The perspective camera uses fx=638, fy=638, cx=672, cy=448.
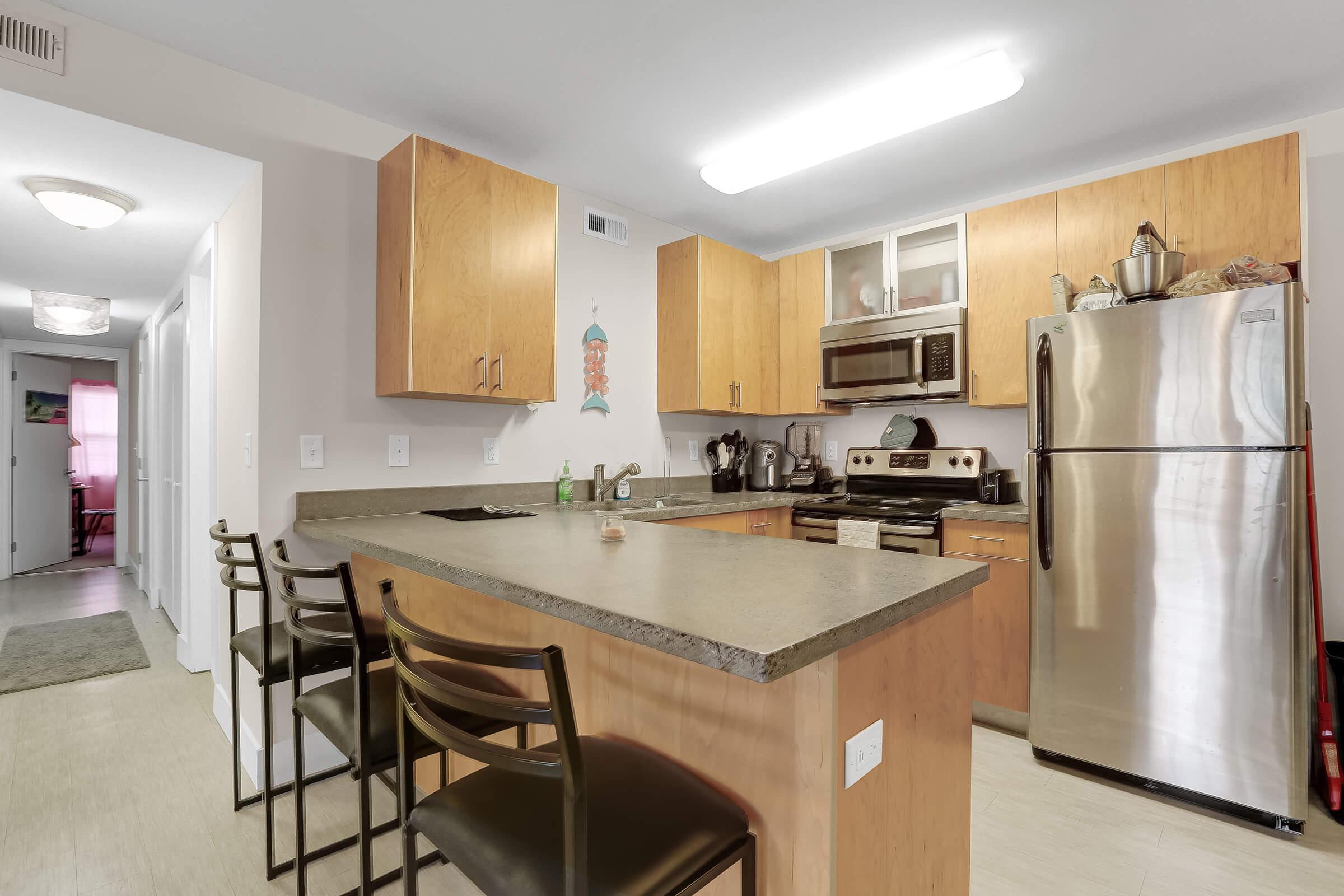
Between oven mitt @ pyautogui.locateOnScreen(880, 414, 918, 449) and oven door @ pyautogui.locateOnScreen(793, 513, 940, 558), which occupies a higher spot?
oven mitt @ pyautogui.locateOnScreen(880, 414, 918, 449)

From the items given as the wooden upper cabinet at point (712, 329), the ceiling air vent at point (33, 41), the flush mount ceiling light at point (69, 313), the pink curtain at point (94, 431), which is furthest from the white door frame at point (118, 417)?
the wooden upper cabinet at point (712, 329)

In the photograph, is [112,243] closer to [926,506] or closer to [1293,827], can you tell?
[926,506]

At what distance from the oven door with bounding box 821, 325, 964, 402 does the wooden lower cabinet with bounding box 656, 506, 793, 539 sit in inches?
29.3

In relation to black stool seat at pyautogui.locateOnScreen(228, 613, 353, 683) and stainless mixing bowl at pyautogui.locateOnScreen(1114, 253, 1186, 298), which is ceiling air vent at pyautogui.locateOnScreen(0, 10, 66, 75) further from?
stainless mixing bowl at pyautogui.locateOnScreen(1114, 253, 1186, 298)

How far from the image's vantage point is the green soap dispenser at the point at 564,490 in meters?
3.12

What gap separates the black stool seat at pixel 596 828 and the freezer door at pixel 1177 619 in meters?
1.87

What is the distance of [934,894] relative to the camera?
1248mm

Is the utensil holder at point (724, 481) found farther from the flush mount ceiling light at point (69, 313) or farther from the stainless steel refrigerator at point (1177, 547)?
the flush mount ceiling light at point (69, 313)

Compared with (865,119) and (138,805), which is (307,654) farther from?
(865,119)

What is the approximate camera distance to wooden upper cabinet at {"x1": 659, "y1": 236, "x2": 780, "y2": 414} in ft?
11.5

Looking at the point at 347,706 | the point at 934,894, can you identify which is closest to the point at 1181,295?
the point at 934,894

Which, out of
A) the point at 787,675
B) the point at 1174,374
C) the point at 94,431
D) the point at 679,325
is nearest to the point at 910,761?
the point at 787,675

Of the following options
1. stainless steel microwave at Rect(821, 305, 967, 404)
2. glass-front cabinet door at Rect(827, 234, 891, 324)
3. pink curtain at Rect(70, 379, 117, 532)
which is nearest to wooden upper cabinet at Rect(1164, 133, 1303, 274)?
stainless steel microwave at Rect(821, 305, 967, 404)

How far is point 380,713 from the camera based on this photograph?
1430mm
